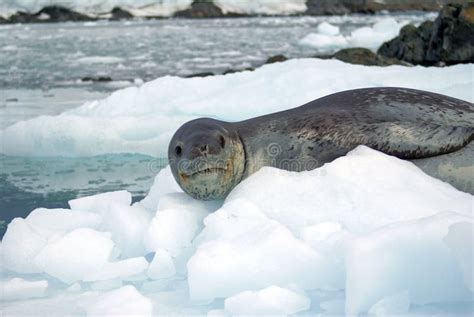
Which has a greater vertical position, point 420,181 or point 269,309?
point 420,181

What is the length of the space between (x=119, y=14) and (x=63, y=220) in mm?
30934

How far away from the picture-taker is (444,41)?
11984 millimetres

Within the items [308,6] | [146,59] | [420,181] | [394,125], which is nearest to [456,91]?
[394,125]

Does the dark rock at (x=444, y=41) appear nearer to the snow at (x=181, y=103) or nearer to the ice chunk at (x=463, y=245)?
the snow at (x=181, y=103)

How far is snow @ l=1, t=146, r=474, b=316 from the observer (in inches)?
78.8

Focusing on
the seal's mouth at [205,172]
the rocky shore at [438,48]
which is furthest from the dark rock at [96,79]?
the seal's mouth at [205,172]

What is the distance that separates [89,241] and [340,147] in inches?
44.2

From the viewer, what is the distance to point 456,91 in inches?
214

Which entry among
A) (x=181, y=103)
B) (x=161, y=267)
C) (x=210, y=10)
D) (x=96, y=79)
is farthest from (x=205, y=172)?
(x=210, y=10)

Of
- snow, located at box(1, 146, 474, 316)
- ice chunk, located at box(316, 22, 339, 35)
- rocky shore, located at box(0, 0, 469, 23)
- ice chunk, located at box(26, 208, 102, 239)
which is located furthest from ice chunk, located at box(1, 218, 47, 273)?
rocky shore, located at box(0, 0, 469, 23)

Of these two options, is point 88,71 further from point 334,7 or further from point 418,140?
point 334,7

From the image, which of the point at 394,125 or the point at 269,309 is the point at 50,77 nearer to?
the point at 394,125

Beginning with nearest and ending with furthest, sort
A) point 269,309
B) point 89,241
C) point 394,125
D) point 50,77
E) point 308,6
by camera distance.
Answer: point 269,309
point 89,241
point 394,125
point 50,77
point 308,6

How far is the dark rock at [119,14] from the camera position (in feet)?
105
